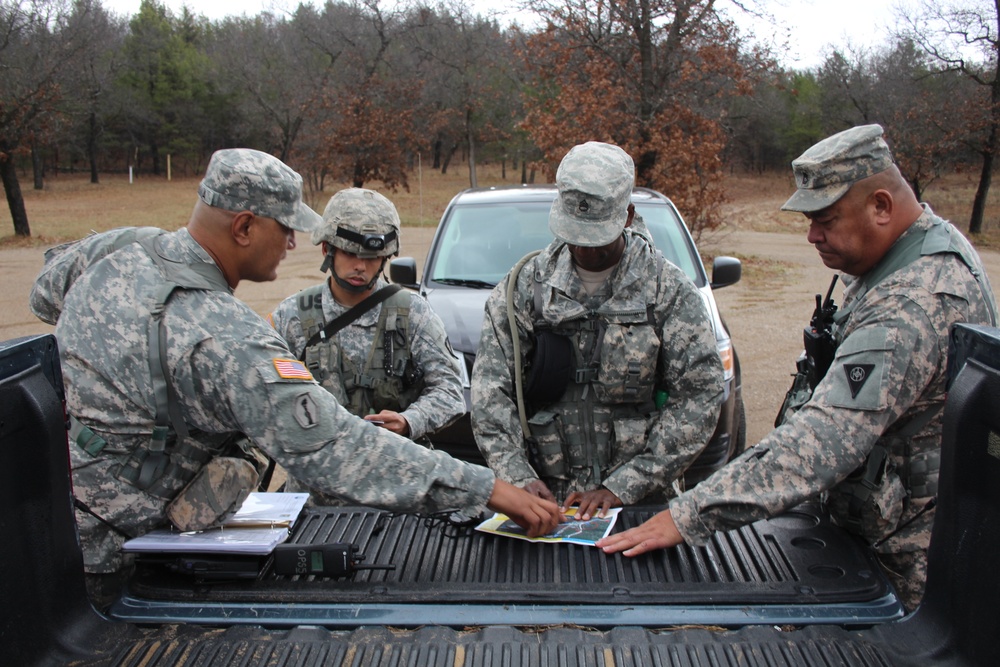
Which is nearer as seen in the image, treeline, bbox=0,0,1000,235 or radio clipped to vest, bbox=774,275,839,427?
radio clipped to vest, bbox=774,275,839,427

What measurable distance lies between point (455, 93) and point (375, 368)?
34.3m

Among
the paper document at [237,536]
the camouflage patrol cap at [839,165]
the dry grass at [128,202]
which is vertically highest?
the camouflage patrol cap at [839,165]

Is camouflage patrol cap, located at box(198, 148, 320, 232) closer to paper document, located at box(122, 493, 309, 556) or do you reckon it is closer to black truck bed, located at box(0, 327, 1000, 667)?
black truck bed, located at box(0, 327, 1000, 667)

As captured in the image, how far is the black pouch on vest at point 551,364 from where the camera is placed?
2654 mm

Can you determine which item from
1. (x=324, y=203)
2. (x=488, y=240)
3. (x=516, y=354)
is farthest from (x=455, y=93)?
(x=516, y=354)

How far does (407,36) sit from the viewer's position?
36.6 meters

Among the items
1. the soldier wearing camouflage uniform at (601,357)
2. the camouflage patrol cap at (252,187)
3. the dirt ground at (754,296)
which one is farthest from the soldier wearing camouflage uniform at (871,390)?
the dirt ground at (754,296)

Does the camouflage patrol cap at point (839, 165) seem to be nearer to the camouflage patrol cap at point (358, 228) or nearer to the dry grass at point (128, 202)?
the camouflage patrol cap at point (358, 228)

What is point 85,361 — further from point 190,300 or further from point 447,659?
point 447,659

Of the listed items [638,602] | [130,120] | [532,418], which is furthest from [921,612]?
[130,120]

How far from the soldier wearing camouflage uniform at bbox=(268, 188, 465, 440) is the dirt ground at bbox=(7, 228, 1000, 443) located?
362 centimetres

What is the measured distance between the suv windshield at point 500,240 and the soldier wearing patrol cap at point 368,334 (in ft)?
7.20

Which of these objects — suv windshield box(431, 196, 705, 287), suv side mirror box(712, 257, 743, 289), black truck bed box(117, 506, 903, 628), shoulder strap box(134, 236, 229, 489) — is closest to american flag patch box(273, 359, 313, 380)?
shoulder strap box(134, 236, 229, 489)

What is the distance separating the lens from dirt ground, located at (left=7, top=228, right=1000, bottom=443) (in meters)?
8.07
